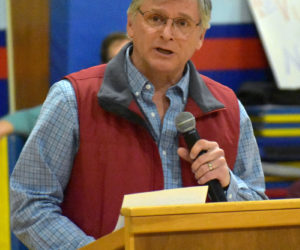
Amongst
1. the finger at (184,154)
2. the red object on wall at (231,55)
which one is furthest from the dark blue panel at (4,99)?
the finger at (184,154)

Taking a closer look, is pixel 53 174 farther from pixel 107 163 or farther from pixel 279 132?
pixel 279 132

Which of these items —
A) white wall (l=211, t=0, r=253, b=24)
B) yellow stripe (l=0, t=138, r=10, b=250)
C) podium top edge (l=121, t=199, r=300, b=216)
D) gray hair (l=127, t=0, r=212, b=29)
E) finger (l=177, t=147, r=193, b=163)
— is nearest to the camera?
podium top edge (l=121, t=199, r=300, b=216)

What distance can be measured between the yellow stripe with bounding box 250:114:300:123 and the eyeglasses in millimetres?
2690

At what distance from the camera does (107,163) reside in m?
1.81

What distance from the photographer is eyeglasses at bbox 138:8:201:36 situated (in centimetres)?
185

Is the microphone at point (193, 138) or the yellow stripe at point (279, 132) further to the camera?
the yellow stripe at point (279, 132)

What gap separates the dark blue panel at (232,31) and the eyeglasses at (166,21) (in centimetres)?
284

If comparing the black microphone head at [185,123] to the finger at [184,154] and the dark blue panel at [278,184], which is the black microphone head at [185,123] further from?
the dark blue panel at [278,184]

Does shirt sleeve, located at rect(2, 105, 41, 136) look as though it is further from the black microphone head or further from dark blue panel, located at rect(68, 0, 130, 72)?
the black microphone head

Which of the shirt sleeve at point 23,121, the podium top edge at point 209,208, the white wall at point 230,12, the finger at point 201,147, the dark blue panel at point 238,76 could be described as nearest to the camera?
the podium top edge at point 209,208

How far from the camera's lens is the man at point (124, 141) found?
5.79 feet

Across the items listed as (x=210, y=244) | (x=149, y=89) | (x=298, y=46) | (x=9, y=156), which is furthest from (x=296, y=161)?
(x=210, y=244)

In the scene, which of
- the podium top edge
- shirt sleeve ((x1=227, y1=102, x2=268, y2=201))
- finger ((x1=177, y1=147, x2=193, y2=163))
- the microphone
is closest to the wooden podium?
the podium top edge

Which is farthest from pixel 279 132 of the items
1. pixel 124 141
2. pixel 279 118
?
pixel 124 141
